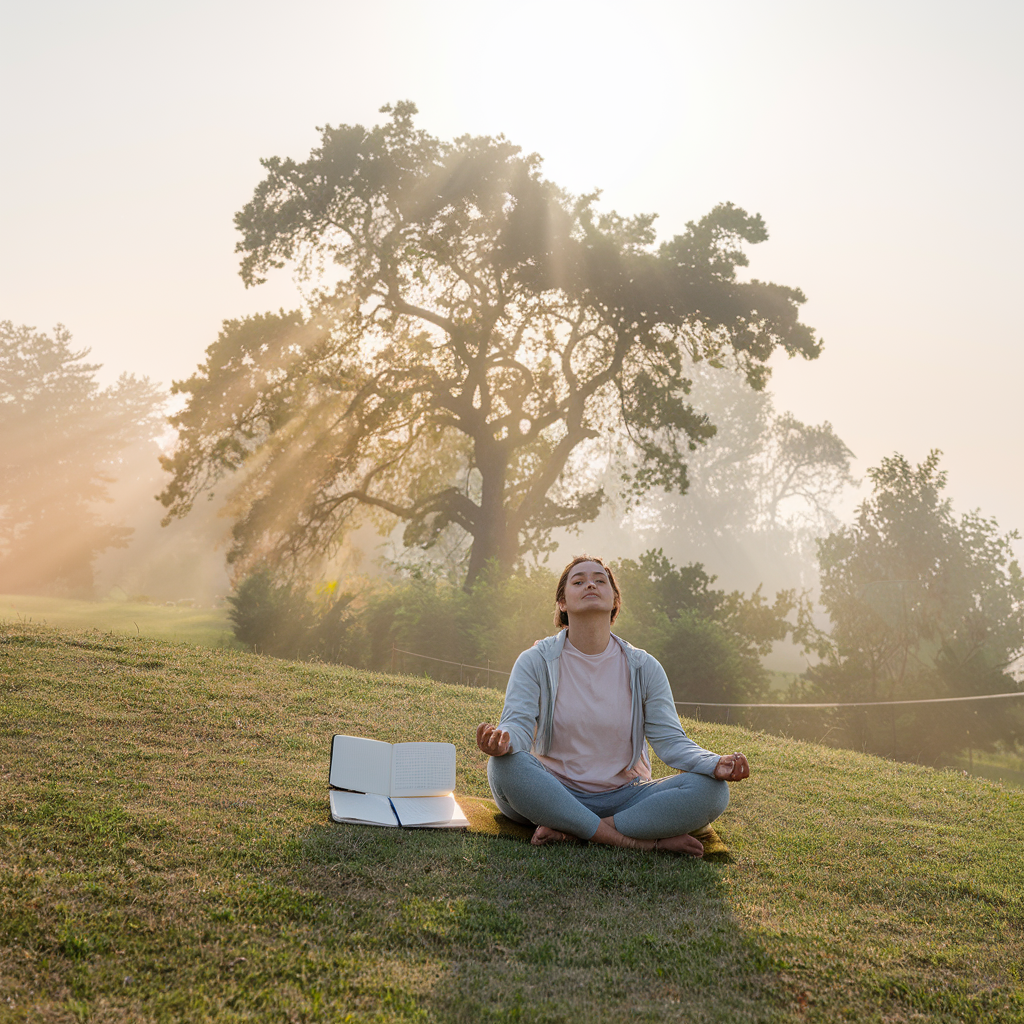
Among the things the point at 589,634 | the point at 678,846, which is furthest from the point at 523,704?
the point at 678,846

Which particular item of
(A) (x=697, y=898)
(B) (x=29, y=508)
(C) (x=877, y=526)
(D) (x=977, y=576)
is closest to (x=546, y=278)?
(C) (x=877, y=526)

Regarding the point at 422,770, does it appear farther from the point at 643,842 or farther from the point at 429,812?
the point at 643,842

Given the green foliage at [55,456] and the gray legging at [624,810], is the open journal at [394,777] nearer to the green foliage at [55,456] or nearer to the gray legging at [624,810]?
the gray legging at [624,810]

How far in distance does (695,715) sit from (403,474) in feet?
37.0

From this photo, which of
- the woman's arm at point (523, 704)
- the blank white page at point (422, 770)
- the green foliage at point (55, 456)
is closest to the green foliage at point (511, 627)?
the blank white page at point (422, 770)

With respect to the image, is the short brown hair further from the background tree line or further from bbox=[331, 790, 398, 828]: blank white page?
the background tree line

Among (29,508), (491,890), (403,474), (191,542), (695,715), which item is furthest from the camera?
(191,542)

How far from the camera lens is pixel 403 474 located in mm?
22219

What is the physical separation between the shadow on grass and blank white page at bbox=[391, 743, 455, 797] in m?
0.62

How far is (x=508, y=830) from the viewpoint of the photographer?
4.42m

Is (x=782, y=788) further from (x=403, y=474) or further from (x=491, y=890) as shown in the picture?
(x=403, y=474)

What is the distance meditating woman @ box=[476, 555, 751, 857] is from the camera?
4.12 meters

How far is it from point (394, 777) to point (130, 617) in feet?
61.2

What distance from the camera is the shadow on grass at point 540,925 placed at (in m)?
2.61
